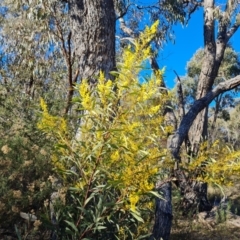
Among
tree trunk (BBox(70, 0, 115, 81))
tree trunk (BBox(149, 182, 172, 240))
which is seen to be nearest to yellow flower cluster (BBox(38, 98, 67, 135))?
tree trunk (BBox(70, 0, 115, 81))

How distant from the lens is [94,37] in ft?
10.1

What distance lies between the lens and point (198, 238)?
4812 millimetres

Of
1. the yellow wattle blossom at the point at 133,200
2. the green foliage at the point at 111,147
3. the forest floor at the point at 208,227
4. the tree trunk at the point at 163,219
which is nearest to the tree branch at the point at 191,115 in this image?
the tree trunk at the point at 163,219

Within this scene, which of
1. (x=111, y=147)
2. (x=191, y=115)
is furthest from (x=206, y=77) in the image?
(x=111, y=147)

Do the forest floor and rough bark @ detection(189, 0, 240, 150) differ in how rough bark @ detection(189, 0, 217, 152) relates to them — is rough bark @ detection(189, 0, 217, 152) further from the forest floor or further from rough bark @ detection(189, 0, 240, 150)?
the forest floor

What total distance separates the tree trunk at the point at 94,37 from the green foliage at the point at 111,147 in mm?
1330

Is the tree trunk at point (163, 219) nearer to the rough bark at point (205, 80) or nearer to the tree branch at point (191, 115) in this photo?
the tree branch at point (191, 115)

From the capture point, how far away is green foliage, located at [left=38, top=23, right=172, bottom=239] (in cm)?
151

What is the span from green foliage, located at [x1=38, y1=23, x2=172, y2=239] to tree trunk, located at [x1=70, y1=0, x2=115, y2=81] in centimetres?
133

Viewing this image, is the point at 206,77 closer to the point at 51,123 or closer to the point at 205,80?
the point at 205,80

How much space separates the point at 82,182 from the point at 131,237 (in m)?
0.53

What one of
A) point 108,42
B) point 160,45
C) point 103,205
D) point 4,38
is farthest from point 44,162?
point 4,38

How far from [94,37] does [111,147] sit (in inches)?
68.1

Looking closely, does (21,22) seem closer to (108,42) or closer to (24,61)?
(24,61)
